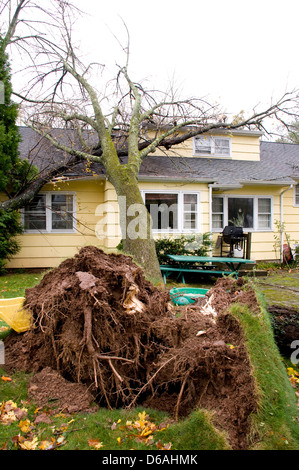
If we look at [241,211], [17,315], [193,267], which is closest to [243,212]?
[241,211]

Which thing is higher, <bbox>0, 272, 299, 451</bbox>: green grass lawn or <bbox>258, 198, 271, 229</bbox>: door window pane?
<bbox>258, 198, 271, 229</bbox>: door window pane

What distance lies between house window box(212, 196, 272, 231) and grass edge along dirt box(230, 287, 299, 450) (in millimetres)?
9772

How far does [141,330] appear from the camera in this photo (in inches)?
153

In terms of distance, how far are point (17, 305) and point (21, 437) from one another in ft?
5.53

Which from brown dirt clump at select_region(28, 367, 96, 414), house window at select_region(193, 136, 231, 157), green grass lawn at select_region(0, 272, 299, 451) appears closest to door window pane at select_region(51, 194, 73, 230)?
house window at select_region(193, 136, 231, 157)

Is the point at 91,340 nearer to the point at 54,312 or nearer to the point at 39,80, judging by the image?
the point at 54,312

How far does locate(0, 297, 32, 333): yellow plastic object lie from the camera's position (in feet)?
13.4

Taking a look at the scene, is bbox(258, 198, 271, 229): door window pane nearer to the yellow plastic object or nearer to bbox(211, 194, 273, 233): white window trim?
bbox(211, 194, 273, 233): white window trim

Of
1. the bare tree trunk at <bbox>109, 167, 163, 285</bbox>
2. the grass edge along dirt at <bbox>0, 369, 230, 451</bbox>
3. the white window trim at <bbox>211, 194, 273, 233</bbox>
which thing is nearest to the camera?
the grass edge along dirt at <bbox>0, 369, 230, 451</bbox>

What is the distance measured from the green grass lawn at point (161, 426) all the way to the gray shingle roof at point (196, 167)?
8.68 metres

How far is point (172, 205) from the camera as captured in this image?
1197 cm

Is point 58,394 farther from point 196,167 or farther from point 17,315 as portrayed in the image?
point 196,167

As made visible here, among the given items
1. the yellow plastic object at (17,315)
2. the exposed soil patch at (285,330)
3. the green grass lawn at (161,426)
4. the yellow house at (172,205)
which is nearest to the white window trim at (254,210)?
the yellow house at (172,205)

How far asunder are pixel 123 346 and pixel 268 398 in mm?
1558
